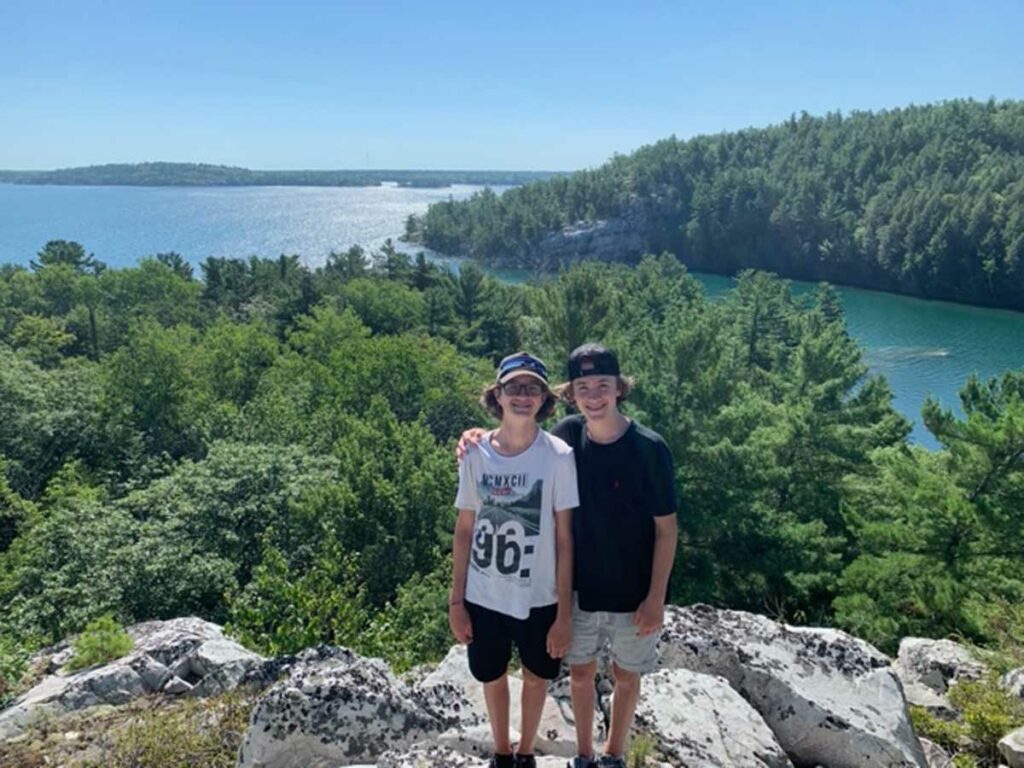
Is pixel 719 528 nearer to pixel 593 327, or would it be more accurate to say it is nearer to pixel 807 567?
pixel 807 567

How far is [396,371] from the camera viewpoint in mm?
26641

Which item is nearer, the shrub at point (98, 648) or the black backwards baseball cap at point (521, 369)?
the black backwards baseball cap at point (521, 369)

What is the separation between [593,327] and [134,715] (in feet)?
75.1

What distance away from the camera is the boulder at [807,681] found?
14.2ft

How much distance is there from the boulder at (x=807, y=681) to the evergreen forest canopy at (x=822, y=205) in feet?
254

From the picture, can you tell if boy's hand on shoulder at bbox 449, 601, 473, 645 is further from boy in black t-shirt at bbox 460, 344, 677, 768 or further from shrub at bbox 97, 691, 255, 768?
shrub at bbox 97, 691, 255, 768

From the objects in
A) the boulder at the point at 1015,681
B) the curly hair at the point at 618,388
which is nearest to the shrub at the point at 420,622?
the curly hair at the point at 618,388

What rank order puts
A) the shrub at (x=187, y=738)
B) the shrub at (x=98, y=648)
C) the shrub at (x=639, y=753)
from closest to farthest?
the shrub at (x=639, y=753), the shrub at (x=187, y=738), the shrub at (x=98, y=648)

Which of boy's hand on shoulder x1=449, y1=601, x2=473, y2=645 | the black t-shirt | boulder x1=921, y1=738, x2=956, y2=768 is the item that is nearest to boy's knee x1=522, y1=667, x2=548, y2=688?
boy's hand on shoulder x1=449, y1=601, x2=473, y2=645

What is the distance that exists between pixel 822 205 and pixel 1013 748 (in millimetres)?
97652

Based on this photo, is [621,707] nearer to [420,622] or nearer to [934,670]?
[934,670]

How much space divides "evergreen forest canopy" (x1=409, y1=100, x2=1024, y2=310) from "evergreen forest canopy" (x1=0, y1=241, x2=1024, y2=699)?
55.8m

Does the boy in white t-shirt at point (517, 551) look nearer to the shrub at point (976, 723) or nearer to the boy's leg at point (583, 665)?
the boy's leg at point (583, 665)

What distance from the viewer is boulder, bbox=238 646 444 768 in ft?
13.1
